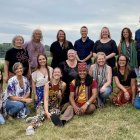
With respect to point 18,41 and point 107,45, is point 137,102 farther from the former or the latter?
point 18,41

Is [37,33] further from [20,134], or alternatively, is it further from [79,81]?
[20,134]

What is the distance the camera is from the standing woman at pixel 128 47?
10320mm

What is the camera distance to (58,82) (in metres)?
9.45

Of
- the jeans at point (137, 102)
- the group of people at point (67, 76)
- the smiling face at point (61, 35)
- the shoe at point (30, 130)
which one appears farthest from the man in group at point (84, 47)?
the shoe at point (30, 130)

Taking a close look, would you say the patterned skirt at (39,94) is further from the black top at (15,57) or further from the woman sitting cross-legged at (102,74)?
the woman sitting cross-legged at (102,74)

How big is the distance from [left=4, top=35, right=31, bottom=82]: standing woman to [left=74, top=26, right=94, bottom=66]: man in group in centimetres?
156

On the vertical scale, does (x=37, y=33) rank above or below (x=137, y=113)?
above

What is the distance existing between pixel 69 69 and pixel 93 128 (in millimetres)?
2173

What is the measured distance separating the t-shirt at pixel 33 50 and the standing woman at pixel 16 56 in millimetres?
235

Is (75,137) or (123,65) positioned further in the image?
(123,65)

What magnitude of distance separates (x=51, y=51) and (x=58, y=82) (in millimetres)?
1801

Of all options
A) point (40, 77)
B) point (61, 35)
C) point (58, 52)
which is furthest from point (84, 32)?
point (40, 77)

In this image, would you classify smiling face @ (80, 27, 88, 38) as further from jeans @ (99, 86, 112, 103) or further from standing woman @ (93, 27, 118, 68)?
jeans @ (99, 86, 112, 103)

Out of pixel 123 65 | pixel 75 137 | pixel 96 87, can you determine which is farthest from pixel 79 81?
pixel 75 137
